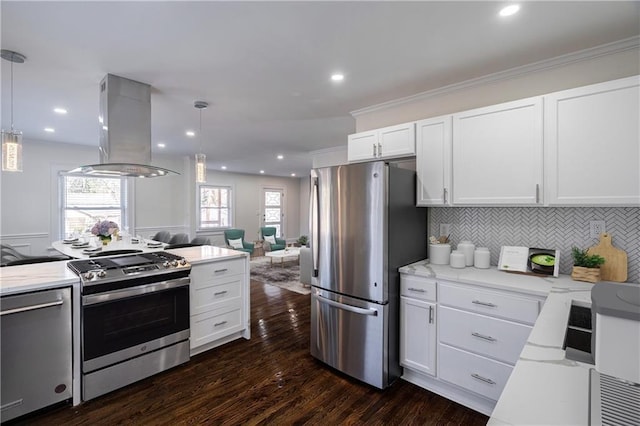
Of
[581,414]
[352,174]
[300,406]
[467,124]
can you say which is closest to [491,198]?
[467,124]

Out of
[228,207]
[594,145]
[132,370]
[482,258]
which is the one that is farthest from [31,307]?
[228,207]

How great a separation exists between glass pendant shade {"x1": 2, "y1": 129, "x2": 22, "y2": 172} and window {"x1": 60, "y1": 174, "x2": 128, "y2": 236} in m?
3.44

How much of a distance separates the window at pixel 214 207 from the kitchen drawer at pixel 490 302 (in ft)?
26.5

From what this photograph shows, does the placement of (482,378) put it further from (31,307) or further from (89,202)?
(89,202)

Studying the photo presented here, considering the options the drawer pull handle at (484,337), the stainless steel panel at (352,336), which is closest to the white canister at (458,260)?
the drawer pull handle at (484,337)

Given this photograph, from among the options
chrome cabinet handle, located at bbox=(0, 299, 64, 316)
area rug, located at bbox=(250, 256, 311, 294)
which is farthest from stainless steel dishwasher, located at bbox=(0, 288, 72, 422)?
area rug, located at bbox=(250, 256, 311, 294)

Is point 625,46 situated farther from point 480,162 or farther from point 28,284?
point 28,284

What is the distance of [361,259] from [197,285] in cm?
159

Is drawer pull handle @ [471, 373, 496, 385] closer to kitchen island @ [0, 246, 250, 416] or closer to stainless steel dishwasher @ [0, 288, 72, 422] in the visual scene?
kitchen island @ [0, 246, 250, 416]

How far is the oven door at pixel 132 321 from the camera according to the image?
2.15 metres

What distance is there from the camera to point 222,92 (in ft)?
9.67

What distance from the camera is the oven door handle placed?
2135mm

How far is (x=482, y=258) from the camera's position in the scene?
7.89ft

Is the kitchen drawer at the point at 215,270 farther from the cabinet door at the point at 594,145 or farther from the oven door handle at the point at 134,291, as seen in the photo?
A: the cabinet door at the point at 594,145
